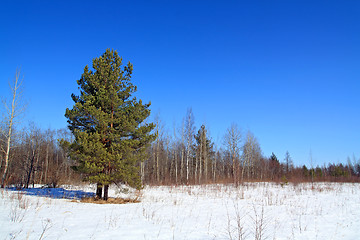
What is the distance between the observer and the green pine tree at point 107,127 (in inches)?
393

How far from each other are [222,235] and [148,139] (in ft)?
24.6

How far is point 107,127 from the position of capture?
10727 millimetres

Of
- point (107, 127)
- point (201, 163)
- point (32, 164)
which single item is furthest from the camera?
point (201, 163)

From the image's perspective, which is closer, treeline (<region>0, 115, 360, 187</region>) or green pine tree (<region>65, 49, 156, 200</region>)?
green pine tree (<region>65, 49, 156, 200</region>)

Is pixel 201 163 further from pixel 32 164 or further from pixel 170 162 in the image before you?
pixel 32 164

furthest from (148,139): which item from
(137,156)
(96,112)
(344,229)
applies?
(344,229)

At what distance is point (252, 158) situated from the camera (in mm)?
44188

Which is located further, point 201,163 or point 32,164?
point 201,163

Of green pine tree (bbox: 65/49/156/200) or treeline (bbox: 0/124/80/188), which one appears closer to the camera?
green pine tree (bbox: 65/49/156/200)

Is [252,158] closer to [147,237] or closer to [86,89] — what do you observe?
[86,89]

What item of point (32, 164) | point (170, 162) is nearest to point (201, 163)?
point (170, 162)

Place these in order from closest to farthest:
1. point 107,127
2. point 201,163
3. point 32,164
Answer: point 107,127 < point 32,164 < point 201,163

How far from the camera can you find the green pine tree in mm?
9992

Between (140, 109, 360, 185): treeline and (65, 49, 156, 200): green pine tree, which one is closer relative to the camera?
(65, 49, 156, 200): green pine tree
